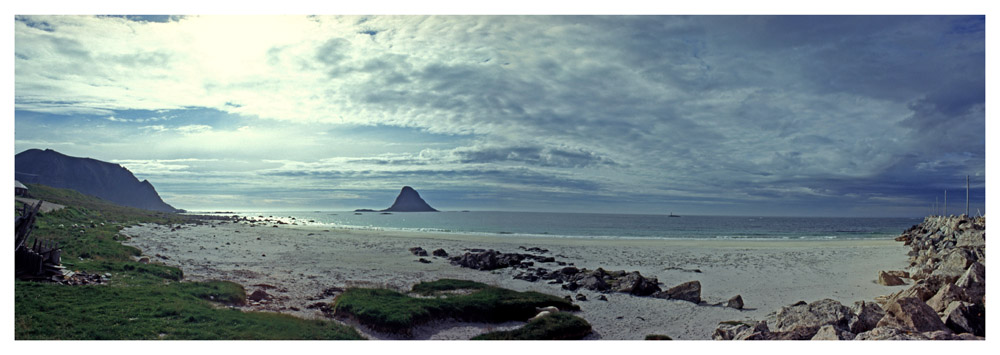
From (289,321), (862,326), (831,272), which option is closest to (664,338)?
(862,326)

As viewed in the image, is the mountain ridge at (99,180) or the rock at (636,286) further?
the mountain ridge at (99,180)

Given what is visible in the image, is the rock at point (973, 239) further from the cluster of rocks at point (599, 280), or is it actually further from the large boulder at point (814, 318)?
the large boulder at point (814, 318)

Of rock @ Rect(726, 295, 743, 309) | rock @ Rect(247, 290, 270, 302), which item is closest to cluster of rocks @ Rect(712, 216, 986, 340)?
rock @ Rect(726, 295, 743, 309)

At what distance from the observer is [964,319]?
723 centimetres

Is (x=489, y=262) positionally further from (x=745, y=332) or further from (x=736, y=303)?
Result: (x=745, y=332)

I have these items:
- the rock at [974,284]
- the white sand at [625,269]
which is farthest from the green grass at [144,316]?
the rock at [974,284]

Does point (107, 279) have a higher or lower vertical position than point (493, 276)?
higher

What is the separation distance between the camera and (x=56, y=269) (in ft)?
30.6

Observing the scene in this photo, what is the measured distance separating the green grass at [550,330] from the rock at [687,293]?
401 cm

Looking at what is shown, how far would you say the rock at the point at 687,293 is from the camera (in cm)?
1170

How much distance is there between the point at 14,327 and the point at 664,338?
35.7 ft

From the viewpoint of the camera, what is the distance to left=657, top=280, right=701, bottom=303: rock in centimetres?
1170

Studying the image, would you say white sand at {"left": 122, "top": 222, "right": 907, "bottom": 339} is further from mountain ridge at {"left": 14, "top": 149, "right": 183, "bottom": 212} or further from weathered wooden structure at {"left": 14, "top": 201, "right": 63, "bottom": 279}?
mountain ridge at {"left": 14, "top": 149, "right": 183, "bottom": 212}

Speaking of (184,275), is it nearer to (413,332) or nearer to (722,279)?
(413,332)
